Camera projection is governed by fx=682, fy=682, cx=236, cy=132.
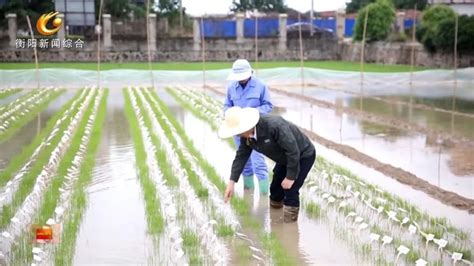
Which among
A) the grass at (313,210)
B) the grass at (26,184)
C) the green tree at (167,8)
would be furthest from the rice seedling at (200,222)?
the green tree at (167,8)

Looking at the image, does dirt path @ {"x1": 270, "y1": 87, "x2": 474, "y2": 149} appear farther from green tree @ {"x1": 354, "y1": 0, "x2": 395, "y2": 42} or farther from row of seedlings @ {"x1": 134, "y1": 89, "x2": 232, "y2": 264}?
green tree @ {"x1": 354, "y1": 0, "x2": 395, "y2": 42}

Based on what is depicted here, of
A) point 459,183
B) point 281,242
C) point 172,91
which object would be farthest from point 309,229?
point 172,91

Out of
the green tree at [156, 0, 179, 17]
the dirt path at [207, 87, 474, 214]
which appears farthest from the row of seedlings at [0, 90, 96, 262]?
the green tree at [156, 0, 179, 17]

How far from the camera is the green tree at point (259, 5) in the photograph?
52.4 meters

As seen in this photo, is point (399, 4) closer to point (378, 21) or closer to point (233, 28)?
point (233, 28)

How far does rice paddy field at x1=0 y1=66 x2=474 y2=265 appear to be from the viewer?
4.58 metres

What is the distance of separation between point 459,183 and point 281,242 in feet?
9.33

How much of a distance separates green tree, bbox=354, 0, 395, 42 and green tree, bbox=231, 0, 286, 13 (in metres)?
19.7

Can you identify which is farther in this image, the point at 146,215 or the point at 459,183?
the point at 459,183

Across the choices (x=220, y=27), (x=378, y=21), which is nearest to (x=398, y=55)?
(x=378, y=21)

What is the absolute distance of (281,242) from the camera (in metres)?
4.84

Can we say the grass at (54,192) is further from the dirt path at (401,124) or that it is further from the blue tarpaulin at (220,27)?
the blue tarpaulin at (220,27)

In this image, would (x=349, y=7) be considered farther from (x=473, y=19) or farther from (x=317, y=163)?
(x=317, y=163)

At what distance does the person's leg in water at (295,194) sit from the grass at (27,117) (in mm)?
5903
